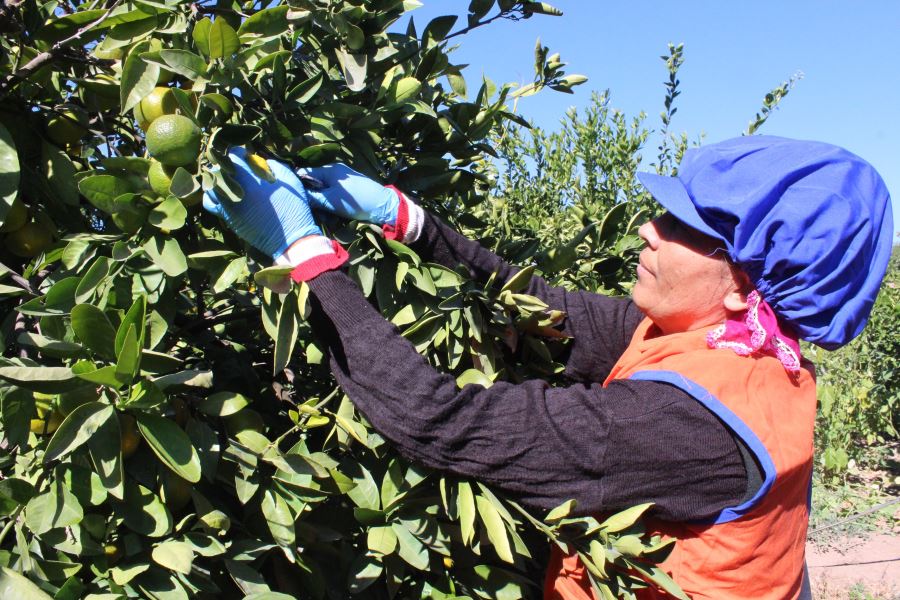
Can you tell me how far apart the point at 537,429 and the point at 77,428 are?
2.09ft

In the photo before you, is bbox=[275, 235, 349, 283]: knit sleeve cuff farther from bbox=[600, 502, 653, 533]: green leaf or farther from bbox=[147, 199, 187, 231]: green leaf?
bbox=[600, 502, 653, 533]: green leaf

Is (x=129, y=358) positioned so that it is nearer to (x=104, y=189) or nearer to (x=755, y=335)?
(x=104, y=189)

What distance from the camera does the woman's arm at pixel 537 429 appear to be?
113 centimetres

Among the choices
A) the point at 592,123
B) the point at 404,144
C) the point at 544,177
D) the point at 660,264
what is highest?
the point at 404,144

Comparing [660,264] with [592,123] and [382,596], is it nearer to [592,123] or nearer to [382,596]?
[382,596]

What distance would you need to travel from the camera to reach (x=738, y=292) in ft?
4.46

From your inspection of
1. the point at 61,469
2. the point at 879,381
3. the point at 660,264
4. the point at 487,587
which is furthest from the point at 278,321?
the point at 879,381

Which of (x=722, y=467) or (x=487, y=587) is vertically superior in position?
(x=722, y=467)

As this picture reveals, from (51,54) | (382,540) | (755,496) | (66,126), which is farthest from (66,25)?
(755,496)

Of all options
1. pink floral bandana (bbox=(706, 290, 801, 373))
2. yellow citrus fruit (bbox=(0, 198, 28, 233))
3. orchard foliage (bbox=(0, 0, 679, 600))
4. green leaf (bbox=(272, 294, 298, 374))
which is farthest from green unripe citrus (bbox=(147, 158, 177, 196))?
pink floral bandana (bbox=(706, 290, 801, 373))

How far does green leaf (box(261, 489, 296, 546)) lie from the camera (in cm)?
105

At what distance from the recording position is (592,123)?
13.5ft

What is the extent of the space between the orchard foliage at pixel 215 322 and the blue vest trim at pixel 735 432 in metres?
0.15

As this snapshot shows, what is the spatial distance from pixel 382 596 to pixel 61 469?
610mm
